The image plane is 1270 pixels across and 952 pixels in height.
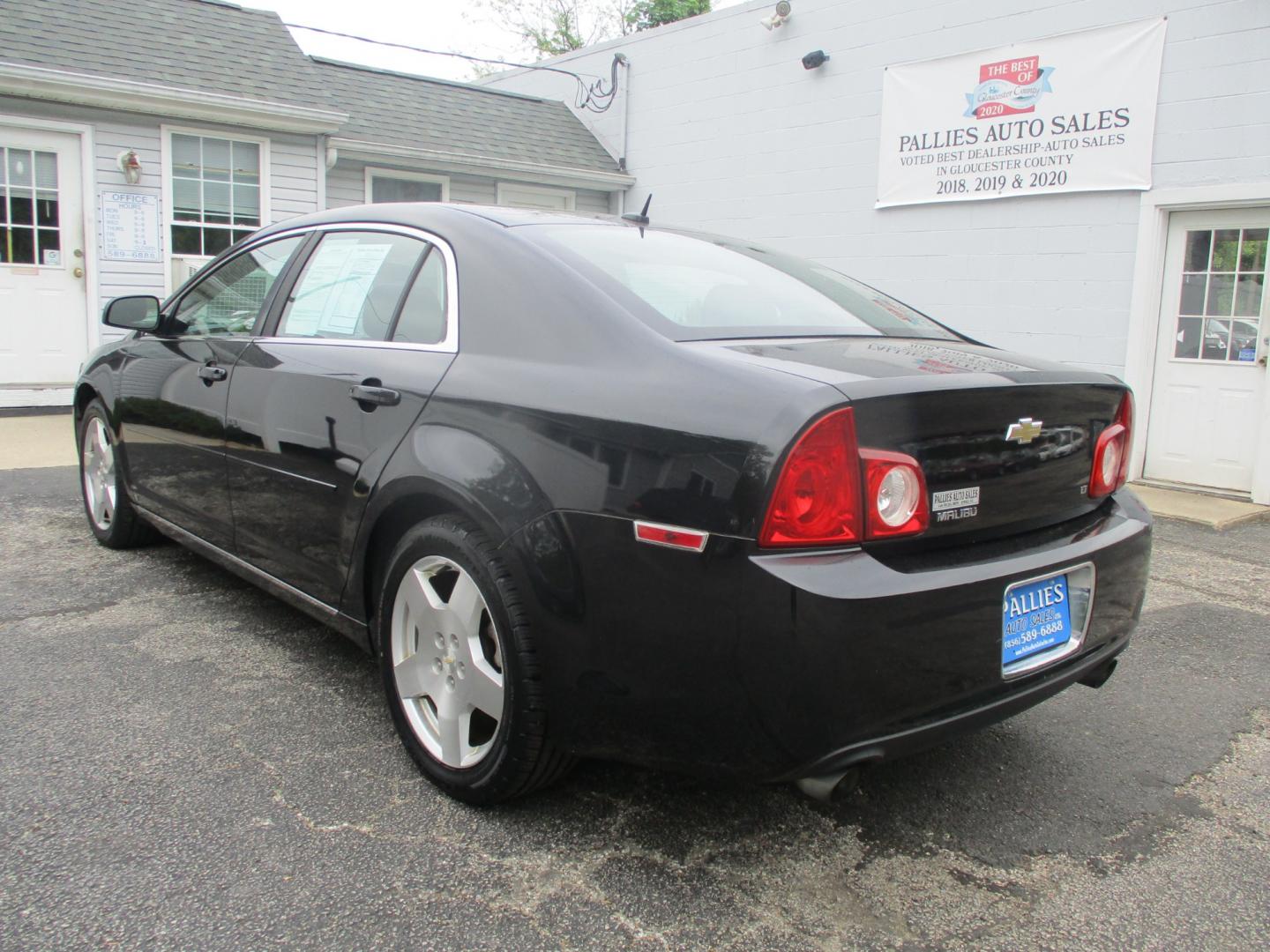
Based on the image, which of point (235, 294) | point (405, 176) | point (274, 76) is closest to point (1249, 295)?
point (235, 294)

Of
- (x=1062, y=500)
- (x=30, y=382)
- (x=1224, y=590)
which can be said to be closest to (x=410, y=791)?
(x=1062, y=500)

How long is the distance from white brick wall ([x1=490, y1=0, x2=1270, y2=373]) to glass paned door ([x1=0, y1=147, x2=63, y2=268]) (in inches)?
270

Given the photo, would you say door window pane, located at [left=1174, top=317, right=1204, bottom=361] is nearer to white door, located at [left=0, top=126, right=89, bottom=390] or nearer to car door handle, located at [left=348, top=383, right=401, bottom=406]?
car door handle, located at [left=348, top=383, right=401, bottom=406]

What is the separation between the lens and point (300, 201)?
34.8 ft

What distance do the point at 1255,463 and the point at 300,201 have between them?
913 centimetres

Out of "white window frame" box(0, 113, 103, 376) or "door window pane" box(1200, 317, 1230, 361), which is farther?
"white window frame" box(0, 113, 103, 376)

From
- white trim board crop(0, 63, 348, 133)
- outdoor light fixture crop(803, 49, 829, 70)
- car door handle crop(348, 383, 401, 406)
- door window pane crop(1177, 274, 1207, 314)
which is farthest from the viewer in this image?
outdoor light fixture crop(803, 49, 829, 70)

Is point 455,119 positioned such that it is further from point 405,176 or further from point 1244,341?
point 1244,341

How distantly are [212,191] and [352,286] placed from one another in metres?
8.05

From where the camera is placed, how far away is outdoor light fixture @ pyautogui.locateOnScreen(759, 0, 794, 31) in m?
10.7

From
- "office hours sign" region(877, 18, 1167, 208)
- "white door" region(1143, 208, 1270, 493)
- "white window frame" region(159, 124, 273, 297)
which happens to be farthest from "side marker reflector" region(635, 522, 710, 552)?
"white window frame" region(159, 124, 273, 297)

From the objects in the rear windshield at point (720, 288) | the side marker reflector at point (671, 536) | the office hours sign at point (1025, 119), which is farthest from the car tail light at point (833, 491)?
the office hours sign at point (1025, 119)

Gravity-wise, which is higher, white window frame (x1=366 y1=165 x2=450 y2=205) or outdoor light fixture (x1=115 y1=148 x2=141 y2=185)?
white window frame (x1=366 y1=165 x2=450 y2=205)

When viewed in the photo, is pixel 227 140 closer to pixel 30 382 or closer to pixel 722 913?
pixel 30 382
